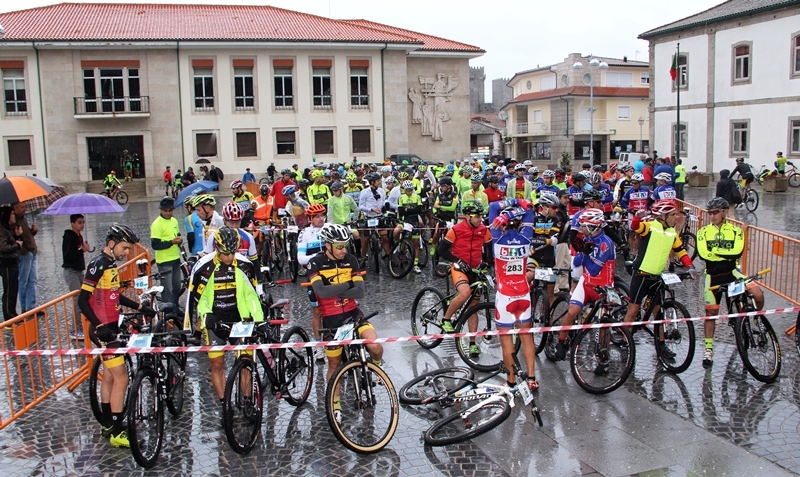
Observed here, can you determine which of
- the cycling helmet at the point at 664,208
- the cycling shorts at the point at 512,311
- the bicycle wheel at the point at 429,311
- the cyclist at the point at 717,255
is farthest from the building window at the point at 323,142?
the cycling shorts at the point at 512,311

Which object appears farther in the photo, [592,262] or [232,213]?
[232,213]

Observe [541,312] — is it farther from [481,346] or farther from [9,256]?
[9,256]

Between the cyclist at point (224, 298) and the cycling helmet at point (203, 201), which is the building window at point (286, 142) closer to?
the cycling helmet at point (203, 201)

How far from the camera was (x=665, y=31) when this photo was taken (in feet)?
131

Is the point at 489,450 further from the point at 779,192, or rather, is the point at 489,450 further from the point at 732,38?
the point at 732,38

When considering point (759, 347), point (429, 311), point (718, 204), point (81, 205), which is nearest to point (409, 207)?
point (429, 311)

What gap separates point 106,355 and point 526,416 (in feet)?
12.3

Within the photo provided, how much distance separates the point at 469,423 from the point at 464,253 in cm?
276

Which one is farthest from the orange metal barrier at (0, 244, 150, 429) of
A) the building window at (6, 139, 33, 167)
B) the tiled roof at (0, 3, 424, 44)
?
the building window at (6, 139, 33, 167)

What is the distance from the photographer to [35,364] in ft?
27.8

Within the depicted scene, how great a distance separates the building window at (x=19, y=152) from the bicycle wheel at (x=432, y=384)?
38.3 m

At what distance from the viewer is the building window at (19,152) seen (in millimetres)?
38531

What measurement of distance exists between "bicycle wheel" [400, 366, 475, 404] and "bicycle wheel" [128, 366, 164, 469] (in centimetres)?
223

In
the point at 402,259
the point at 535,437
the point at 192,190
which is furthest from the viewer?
the point at 402,259
